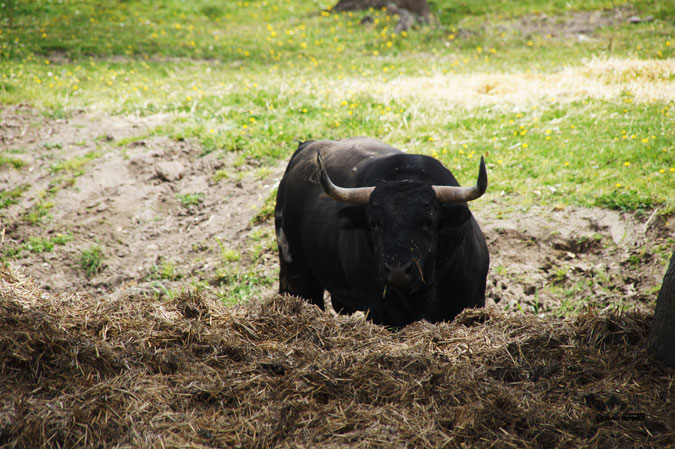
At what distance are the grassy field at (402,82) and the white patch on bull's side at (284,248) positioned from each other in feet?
9.50

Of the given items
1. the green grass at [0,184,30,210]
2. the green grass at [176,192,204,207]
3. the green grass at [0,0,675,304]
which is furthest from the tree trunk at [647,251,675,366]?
the green grass at [0,184,30,210]

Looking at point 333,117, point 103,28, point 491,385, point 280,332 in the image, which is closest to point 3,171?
point 333,117

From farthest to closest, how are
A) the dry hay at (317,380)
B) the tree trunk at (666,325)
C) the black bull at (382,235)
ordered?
the black bull at (382,235) < the tree trunk at (666,325) < the dry hay at (317,380)

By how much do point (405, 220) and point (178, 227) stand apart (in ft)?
16.9

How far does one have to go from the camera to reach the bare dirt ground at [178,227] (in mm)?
6547

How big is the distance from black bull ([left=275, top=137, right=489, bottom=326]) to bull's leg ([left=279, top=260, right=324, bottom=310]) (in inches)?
0.4

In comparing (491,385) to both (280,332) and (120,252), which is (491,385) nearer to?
(280,332)

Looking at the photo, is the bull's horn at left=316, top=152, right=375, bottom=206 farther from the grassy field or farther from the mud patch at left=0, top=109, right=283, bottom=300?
the grassy field

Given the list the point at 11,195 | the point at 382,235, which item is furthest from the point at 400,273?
the point at 11,195

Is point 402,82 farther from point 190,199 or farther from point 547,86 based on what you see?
point 190,199

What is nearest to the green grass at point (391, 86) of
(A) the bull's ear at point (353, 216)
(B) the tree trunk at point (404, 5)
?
(B) the tree trunk at point (404, 5)

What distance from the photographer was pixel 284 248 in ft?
22.4

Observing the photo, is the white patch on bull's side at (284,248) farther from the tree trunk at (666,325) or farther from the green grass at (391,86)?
the tree trunk at (666,325)

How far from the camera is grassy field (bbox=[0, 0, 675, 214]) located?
8586mm
